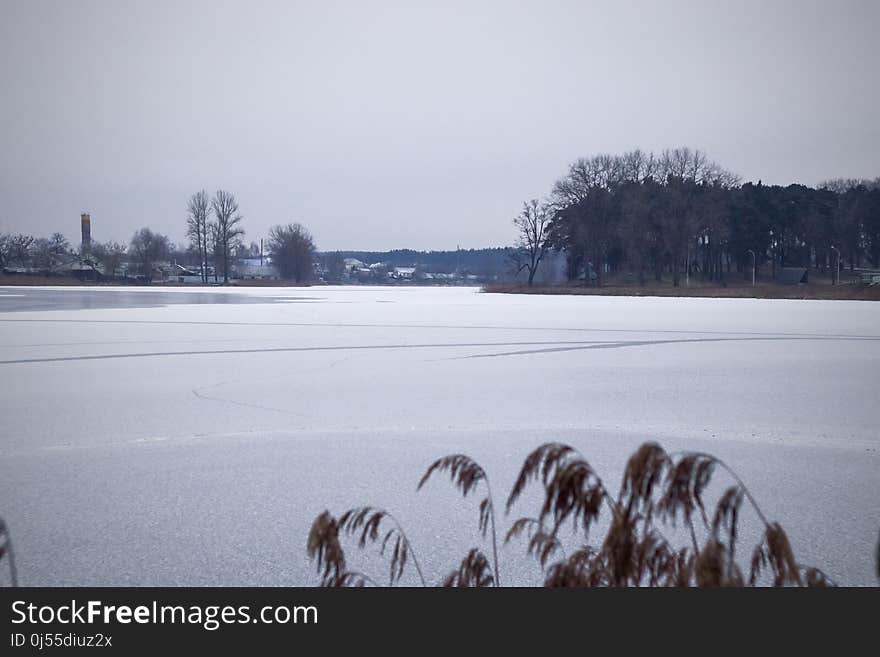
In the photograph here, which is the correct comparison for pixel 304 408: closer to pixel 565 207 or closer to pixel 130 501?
pixel 130 501

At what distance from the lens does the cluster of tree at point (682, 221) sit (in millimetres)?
66812

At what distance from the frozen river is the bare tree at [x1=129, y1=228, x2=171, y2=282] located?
261 ft

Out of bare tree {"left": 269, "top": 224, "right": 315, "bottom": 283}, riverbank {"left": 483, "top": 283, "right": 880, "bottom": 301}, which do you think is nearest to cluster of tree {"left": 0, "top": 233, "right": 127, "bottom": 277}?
bare tree {"left": 269, "top": 224, "right": 315, "bottom": 283}

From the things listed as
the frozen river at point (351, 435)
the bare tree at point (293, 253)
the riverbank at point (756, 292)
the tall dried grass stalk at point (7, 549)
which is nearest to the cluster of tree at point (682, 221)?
the riverbank at point (756, 292)

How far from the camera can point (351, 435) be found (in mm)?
6863

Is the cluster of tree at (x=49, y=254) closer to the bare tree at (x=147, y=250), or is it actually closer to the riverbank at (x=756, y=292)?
the bare tree at (x=147, y=250)

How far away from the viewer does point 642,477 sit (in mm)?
1866

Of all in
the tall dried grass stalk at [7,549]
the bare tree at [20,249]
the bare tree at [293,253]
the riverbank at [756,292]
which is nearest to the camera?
the tall dried grass stalk at [7,549]

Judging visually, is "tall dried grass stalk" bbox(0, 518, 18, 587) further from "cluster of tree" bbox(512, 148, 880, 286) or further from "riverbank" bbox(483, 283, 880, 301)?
"cluster of tree" bbox(512, 148, 880, 286)

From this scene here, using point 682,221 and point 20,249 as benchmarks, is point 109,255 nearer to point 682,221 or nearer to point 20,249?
point 20,249

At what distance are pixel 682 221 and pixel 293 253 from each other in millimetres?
57909

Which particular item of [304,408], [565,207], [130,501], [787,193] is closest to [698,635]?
[130,501]

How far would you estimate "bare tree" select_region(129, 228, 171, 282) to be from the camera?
8962 cm

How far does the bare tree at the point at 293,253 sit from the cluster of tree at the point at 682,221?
3701 centimetres
